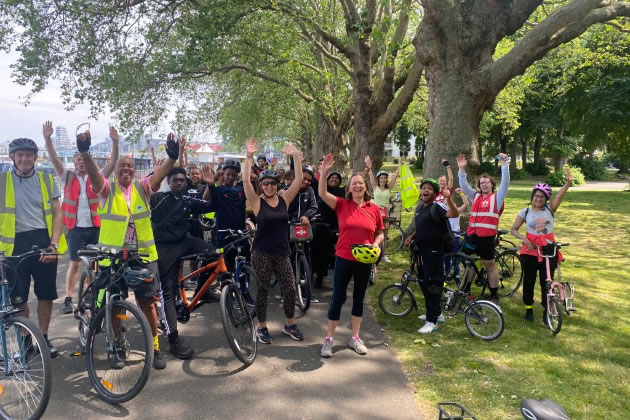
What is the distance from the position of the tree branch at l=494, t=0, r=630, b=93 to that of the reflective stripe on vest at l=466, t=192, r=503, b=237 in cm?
295

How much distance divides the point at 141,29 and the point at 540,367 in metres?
11.5

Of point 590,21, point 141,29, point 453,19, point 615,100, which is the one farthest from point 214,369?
point 615,100

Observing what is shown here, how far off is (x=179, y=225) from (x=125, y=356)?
4.70 ft

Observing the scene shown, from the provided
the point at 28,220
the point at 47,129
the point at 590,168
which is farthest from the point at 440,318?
the point at 590,168

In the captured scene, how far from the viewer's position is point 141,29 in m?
10.9

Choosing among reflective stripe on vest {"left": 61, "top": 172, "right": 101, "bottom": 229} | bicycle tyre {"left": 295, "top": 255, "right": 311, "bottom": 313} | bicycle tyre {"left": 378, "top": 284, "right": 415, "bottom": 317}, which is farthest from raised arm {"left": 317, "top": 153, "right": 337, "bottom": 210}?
reflective stripe on vest {"left": 61, "top": 172, "right": 101, "bottom": 229}

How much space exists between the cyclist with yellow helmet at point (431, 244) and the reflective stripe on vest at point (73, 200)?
4.31 metres

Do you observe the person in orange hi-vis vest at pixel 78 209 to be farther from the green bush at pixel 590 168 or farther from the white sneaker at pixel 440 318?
the green bush at pixel 590 168

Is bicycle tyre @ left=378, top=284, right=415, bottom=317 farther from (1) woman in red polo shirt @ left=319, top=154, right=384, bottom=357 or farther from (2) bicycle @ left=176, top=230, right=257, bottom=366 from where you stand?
(2) bicycle @ left=176, top=230, right=257, bottom=366

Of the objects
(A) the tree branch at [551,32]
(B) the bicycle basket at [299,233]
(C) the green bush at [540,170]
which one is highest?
(A) the tree branch at [551,32]

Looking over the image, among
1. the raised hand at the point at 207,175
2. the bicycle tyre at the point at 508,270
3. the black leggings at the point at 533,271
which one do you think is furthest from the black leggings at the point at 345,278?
the bicycle tyre at the point at 508,270

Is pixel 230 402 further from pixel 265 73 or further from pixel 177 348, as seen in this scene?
pixel 265 73

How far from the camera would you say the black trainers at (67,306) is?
18.5ft

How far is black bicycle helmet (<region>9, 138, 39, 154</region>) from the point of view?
408 centimetres
